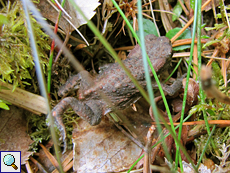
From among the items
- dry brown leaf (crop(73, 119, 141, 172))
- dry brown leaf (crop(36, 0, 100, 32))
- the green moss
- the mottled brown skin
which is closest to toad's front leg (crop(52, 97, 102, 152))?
the mottled brown skin

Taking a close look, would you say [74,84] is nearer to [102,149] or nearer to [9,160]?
[102,149]

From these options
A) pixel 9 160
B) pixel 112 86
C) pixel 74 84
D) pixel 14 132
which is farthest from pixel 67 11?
pixel 9 160

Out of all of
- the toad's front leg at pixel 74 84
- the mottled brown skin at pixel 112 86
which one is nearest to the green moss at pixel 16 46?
the toad's front leg at pixel 74 84

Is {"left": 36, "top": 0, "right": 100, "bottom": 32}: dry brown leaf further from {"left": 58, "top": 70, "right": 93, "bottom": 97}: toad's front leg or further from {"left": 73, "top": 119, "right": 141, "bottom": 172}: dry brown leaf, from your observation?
{"left": 73, "top": 119, "right": 141, "bottom": 172}: dry brown leaf

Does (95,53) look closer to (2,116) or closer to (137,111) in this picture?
(137,111)

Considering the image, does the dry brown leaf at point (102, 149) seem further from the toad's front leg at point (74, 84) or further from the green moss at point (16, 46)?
the green moss at point (16, 46)
